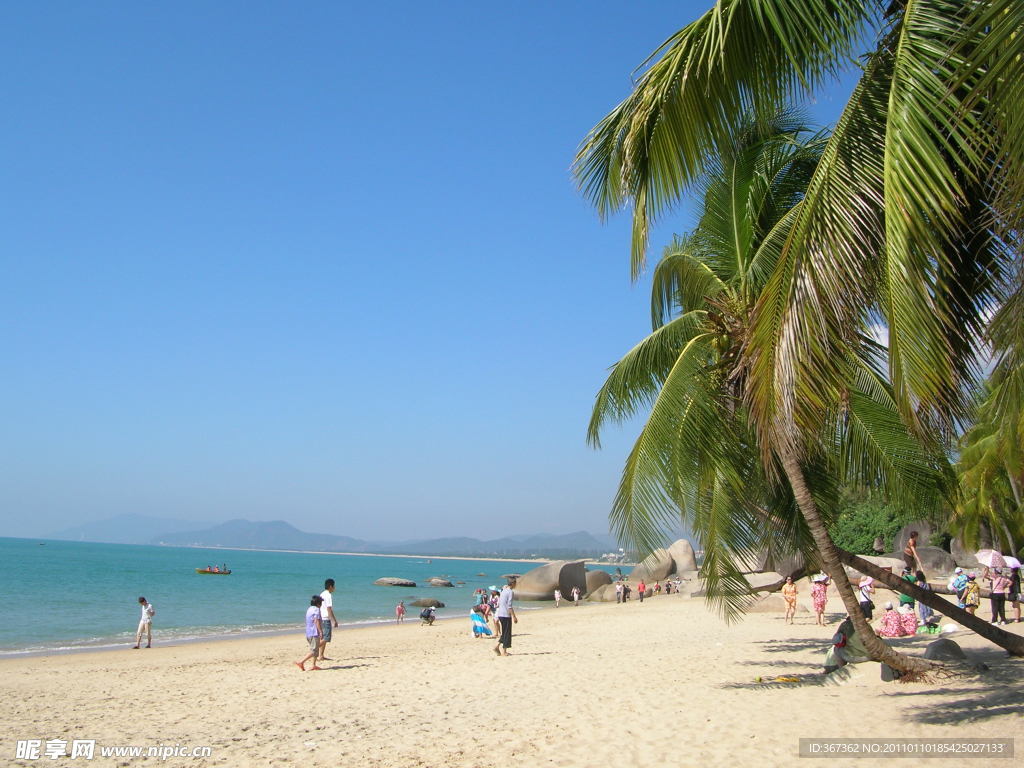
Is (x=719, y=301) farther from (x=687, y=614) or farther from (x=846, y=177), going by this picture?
(x=687, y=614)

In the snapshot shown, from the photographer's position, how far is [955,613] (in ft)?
26.0

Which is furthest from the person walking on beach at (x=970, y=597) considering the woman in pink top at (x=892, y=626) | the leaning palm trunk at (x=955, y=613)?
the leaning palm trunk at (x=955, y=613)

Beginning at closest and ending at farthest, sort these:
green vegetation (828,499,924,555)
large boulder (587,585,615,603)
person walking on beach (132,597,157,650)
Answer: person walking on beach (132,597,157,650)
green vegetation (828,499,924,555)
large boulder (587,585,615,603)

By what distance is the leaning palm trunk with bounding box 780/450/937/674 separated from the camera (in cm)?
811

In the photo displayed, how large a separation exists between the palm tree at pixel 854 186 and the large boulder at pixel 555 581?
136ft

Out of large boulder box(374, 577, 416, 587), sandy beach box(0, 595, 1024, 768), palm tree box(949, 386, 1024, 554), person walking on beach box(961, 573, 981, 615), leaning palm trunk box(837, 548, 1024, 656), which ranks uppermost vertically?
palm tree box(949, 386, 1024, 554)

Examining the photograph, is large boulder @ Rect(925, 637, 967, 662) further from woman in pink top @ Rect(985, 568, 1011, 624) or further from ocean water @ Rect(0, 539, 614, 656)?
ocean water @ Rect(0, 539, 614, 656)

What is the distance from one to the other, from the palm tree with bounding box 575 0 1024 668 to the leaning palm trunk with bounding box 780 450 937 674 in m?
2.64

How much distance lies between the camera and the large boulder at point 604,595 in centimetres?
4195

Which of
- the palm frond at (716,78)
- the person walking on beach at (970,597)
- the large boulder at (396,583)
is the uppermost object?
the palm frond at (716,78)

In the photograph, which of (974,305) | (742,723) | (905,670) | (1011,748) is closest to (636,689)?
(742,723)

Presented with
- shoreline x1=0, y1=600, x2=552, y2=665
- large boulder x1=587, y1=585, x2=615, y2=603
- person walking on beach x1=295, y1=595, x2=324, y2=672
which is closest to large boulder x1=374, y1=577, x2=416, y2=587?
large boulder x1=587, y1=585, x2=615, y2=603

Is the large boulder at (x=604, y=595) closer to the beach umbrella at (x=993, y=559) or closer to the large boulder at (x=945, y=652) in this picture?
the beach umbrella at (x=993, y=559)

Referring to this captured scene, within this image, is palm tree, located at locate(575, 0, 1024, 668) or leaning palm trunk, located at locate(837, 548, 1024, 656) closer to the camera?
palm tree, located at locate(575, 0, 1024, 668)
